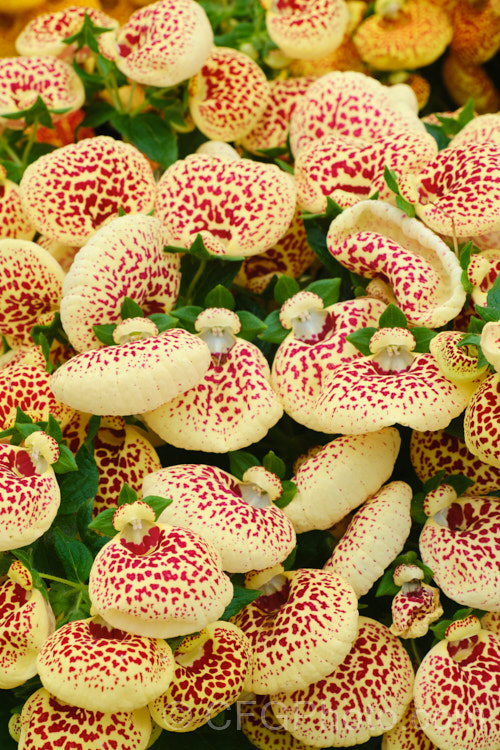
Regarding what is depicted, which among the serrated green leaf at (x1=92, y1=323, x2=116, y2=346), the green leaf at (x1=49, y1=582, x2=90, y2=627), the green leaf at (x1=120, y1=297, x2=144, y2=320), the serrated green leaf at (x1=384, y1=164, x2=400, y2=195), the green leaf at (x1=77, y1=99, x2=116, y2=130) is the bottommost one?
the green leaf at (x1=49, y1=582, x2=90, y2=627)

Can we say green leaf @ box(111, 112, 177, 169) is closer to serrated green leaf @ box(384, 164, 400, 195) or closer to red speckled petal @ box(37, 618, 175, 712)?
serrated green leaf @ box(384, 164, 400, 195)

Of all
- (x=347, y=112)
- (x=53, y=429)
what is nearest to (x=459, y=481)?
(x=53, y=429)

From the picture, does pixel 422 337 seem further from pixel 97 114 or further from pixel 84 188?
pixel 97 114

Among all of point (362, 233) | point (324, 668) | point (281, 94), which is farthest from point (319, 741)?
point (281, 94)

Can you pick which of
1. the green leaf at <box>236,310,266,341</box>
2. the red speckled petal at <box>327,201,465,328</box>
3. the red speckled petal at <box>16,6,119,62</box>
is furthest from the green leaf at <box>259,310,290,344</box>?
the red speckled petal at <box>16,6,119,62</box>

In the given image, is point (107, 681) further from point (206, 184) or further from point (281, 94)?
point (281, 94)

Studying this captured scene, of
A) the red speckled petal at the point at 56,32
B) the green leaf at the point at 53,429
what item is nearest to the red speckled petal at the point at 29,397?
the green leaf at the point at 53,429
